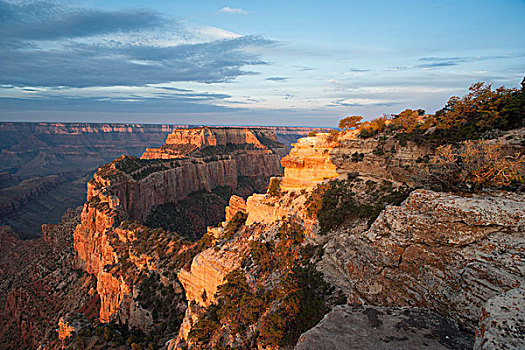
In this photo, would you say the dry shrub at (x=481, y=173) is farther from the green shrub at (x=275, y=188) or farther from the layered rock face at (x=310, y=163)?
the green shrub at (x=275, y=188)

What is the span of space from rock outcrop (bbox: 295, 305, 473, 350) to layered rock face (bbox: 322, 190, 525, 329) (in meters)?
0.52

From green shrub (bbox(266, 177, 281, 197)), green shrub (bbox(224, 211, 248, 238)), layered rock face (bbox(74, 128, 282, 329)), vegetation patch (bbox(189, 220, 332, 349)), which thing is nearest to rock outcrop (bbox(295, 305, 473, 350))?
vegetation patch (bbox(189, 220, 332, 349))

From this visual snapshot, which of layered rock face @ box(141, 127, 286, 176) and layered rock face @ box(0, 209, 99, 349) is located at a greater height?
layered rock face @ box(141, 127, 286, 176)

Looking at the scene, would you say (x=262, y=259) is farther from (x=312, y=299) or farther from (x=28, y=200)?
(x=28, y=200)

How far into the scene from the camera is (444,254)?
8.52m

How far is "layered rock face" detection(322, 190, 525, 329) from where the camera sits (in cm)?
729

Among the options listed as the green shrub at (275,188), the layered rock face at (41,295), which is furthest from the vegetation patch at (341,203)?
the layered rock face at (41,295)

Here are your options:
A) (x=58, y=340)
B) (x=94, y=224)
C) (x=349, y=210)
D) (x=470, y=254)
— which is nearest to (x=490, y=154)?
(x=470, y=254)

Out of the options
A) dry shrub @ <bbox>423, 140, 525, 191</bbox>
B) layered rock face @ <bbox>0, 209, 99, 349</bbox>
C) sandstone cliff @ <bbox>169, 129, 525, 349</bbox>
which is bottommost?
layered rock face @ <bbox>0, 209, 99, 349</bbox>

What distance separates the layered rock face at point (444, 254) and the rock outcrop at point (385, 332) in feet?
1.71

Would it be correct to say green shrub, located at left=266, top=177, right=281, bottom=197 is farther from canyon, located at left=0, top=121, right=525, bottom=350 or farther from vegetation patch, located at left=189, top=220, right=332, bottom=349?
vegetation patch, located at left=189, top=220, right=332, bottom=349

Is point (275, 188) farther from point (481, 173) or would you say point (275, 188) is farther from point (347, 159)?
point (481, 173)

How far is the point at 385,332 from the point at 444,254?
3.22m

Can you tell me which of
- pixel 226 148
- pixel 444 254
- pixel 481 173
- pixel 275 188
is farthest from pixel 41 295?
pixel 226 148
